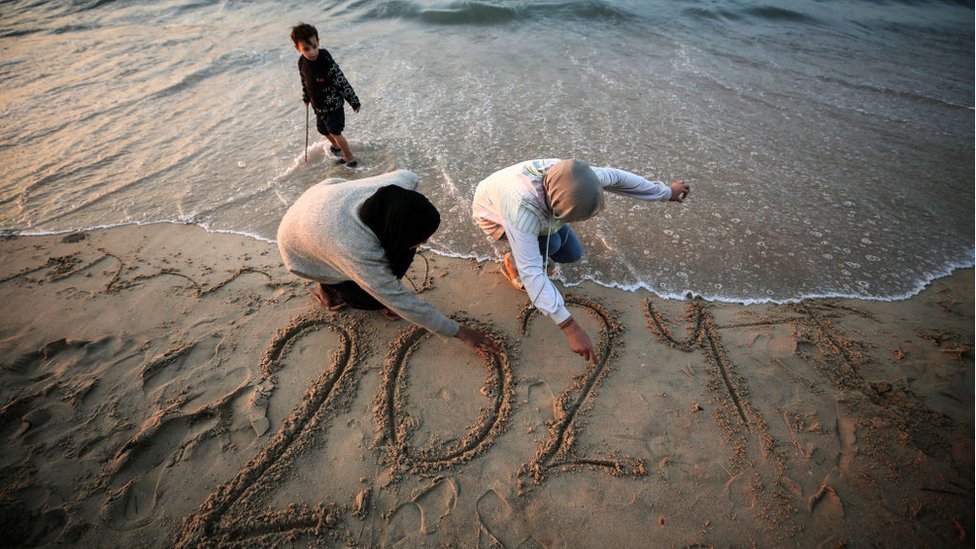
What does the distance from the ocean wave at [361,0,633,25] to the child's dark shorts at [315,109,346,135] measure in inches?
241

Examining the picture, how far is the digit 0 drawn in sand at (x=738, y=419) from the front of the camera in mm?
1871

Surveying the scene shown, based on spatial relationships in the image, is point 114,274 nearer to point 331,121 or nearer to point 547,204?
point 331,121

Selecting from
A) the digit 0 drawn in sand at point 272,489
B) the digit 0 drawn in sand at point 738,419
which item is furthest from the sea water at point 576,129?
the digit 0 drawn in sand at point 272,489

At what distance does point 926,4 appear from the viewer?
1241 cm

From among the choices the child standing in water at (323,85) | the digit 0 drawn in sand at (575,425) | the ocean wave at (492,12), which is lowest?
the digit 0 drawn in sand at (575,425)

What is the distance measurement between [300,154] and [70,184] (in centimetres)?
221

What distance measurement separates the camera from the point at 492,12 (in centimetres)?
891

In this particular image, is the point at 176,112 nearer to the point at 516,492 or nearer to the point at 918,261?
the point at 516,492

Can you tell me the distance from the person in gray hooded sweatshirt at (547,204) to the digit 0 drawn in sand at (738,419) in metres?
0.81

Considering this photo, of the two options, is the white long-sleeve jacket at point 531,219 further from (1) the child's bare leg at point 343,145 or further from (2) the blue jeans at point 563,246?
(1) the child's bare leg at point 343,145

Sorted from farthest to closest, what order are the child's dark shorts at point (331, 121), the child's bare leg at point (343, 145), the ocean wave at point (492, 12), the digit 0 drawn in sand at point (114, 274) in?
the ocean wave at point (492, 12)
the child's bare leg at point (343, 145)
the child's dark shorts at point (331, 121)
the digit 0 drawn in sand at point (114, 274)

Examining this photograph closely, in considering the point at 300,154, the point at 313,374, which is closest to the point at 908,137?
the point at 313,374

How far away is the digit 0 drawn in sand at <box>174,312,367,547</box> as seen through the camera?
180cm

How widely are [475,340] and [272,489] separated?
125 centimetres
